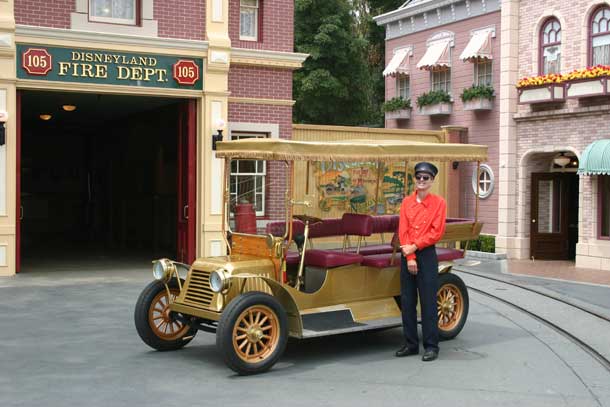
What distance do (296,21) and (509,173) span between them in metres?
14.0

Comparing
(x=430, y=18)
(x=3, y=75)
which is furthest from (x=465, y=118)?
(x=3, y=75)

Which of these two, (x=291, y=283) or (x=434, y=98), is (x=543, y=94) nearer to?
(x=434, y=98)

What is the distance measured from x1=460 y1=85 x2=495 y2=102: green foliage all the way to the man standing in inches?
581

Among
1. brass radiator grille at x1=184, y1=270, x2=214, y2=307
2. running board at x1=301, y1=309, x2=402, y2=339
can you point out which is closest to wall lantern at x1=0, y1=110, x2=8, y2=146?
brass radiator grille at x1=184, y1=270, x2=214, y2=307

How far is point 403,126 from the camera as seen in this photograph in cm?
2625

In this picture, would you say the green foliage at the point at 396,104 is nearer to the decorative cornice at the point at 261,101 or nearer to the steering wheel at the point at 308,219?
the decorative cornice at the point at 261,101

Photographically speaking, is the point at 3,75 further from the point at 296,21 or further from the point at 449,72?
the point at 296,21

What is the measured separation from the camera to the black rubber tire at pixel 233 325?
287 inches

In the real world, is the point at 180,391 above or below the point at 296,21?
below

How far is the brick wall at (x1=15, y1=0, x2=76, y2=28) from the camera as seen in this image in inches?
565

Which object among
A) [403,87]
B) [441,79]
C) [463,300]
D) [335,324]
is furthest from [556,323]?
[403,87]

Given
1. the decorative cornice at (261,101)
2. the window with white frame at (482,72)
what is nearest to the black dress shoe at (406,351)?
the decorative cornice at (261,101)

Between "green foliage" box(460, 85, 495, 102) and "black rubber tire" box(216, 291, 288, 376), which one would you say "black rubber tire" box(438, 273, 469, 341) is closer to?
"black rubber tire" box(216, 291, 288, 376)

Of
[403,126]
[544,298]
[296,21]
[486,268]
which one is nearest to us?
[544,298]
